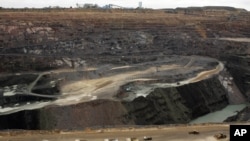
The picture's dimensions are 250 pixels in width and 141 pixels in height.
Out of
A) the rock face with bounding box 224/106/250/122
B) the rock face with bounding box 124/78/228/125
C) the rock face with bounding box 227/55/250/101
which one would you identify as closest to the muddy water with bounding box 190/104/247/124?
the rock face with bounding box 124/78/228/125

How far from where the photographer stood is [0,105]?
164 ft

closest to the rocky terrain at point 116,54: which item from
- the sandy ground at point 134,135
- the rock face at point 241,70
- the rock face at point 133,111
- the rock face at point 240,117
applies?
the rock face at point 241,70

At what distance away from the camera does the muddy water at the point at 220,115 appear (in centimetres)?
5603

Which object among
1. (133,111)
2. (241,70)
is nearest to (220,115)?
(133,111)

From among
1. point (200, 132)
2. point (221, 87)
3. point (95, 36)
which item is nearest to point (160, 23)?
point (95, 36)

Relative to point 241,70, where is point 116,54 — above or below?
above

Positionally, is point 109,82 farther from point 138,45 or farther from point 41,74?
point 138,45

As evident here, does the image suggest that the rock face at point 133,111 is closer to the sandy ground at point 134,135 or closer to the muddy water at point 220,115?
the muddy water at point 220,115

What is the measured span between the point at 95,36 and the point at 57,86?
83.3 ft

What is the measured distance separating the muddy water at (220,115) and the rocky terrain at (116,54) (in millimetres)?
909

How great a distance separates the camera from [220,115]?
59.2m

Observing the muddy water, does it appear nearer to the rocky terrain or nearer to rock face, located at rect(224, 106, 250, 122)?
the rocky terrain

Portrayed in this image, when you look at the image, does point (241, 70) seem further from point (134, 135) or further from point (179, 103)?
point (134, 135)

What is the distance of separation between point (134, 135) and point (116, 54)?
41.0 meters
